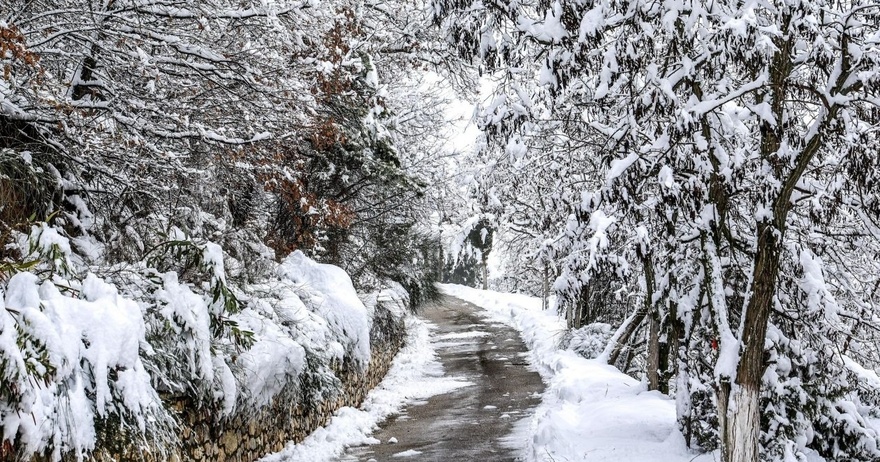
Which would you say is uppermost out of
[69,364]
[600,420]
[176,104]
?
[176,104]

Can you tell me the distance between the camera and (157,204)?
359 inches

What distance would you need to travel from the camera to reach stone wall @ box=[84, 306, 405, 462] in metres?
5.73

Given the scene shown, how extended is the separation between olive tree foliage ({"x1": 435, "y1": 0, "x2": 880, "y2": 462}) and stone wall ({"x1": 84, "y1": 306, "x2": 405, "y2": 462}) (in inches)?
158

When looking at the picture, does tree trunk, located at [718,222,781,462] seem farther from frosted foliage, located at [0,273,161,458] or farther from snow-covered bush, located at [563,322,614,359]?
snow-covered bush, located at [563,322,614,359]

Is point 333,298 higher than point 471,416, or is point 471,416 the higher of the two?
point 333,298

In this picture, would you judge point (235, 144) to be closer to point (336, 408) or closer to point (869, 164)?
point (336, 408)

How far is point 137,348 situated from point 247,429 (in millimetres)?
3361

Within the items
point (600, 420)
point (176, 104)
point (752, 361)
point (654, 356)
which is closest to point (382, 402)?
point (600, 420)

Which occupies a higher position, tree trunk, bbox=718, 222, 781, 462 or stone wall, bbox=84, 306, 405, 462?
tree trunk, bbox=718, 222, 781, 462

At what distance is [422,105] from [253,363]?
13.5m

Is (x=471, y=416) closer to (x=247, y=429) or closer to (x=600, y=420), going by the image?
Result: (x=600, y=420)

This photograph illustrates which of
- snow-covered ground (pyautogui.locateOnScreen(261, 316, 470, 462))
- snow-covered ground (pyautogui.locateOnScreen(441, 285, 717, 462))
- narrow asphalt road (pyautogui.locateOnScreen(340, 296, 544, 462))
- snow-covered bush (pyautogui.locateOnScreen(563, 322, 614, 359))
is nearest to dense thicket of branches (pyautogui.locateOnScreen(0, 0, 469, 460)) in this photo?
snow-covered ground (pyautogui.locateOnScreen(261, 316, 470, 462))

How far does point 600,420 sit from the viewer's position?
10086mm

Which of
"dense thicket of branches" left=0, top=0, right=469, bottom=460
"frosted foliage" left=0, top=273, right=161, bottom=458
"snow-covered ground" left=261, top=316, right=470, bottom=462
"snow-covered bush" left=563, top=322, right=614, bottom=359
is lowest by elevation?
"snow-covered ground" left=261, top=316, right=470, bottom=462
